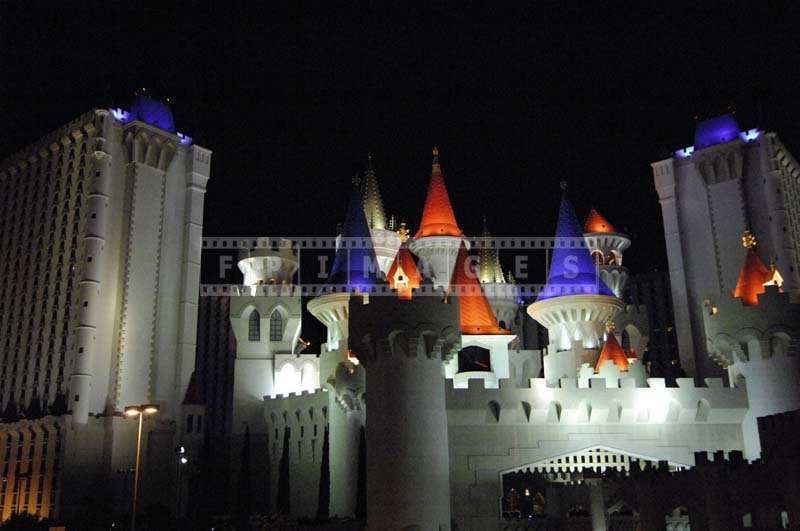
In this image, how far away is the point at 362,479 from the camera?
1140 inches

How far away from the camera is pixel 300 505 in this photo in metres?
33.4

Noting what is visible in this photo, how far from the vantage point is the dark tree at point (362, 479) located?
2812 centimetres

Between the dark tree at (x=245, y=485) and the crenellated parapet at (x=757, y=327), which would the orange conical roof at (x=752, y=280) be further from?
the dark tree at (x=245, y=485)

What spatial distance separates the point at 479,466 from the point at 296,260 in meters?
20.2

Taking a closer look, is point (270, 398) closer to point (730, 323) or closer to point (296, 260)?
point (296, 260)

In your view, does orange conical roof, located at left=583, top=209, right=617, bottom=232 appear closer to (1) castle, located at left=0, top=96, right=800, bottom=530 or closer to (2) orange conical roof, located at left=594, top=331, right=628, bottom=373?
(1) castle, located at left=0, top=96, right=800, bottom=530

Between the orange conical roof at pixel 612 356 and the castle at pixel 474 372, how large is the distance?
0.20ft

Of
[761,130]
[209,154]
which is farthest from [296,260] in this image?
[761,130]

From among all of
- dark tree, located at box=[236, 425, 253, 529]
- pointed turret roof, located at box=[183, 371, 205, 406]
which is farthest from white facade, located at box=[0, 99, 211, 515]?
dark tree, located at box=[236, 425, 253, 529]

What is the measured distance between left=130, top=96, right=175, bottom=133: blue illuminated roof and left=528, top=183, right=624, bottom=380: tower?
808 inches

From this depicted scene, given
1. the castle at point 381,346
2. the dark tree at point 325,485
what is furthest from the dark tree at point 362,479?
the dark tree at point 325,485

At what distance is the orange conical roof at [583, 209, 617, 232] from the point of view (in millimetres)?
39669

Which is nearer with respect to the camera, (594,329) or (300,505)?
(594,329)

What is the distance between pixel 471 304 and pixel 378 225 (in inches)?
424
